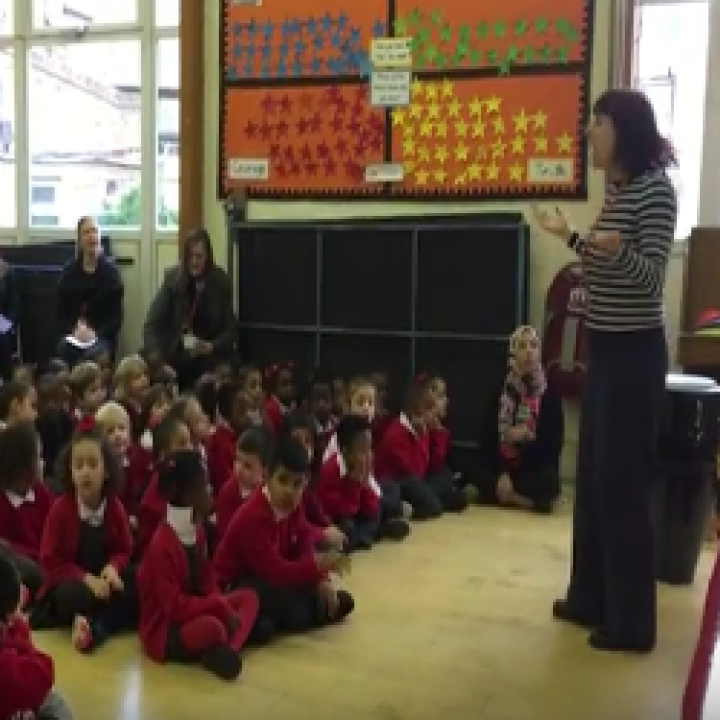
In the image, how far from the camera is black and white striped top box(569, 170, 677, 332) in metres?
2.75

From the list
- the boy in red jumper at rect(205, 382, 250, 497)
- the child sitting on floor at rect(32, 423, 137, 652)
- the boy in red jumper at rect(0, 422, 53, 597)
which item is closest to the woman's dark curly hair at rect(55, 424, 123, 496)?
the child sitting on floor at rect(32, 423, 137, 652)

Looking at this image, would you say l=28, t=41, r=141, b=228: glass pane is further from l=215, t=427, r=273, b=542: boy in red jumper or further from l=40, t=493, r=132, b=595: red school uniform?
l=40, t=493, r=132, b=595: red school uniform

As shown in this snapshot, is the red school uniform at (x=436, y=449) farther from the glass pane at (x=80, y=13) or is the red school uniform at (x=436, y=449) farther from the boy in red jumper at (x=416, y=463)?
the glass pane at (x=80, y=13)

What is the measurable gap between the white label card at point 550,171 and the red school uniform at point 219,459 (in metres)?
2.11

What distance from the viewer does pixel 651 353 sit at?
9.30 ft

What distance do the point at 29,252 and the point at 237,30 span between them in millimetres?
1840

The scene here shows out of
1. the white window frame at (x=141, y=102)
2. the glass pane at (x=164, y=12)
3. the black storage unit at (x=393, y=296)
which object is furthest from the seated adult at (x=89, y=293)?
the glass pane at (x=164, y=12)

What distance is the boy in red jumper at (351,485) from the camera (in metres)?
3.84

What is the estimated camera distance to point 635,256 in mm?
2730

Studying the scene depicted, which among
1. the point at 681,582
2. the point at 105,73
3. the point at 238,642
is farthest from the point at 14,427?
the point at 105,73

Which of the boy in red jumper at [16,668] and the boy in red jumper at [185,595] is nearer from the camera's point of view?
the boy in red jumper at [16,668]

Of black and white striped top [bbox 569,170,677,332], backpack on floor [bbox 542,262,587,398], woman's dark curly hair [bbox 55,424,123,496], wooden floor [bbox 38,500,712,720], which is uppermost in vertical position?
black and white striped top [bbox 569,170,677,332]

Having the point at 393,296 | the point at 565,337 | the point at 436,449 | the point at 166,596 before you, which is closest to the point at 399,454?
the point at 436,449

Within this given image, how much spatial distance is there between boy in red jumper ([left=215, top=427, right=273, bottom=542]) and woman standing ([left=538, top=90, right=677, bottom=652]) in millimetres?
978
